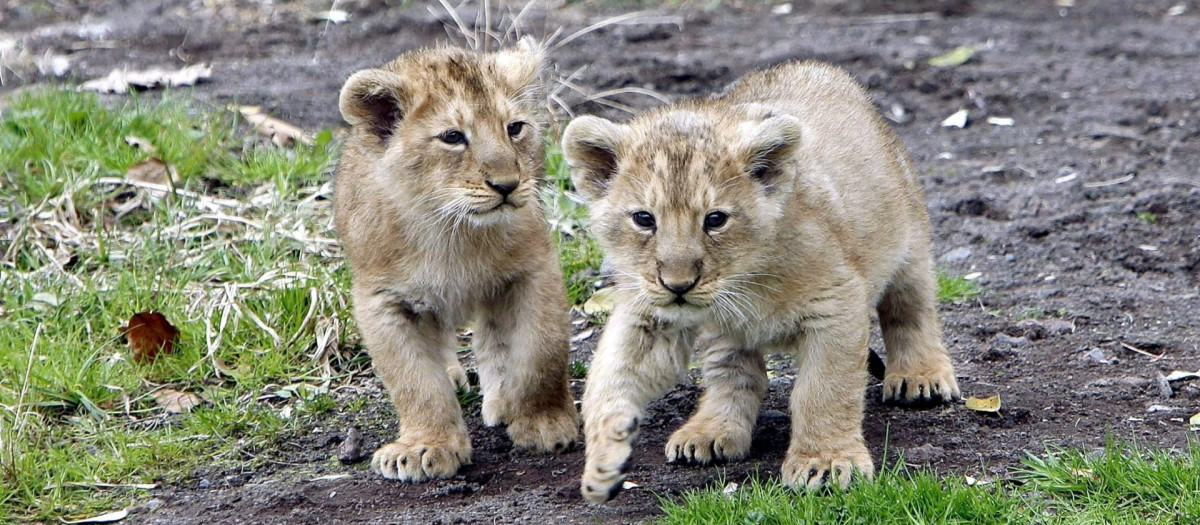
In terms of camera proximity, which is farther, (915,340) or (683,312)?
(915,340)

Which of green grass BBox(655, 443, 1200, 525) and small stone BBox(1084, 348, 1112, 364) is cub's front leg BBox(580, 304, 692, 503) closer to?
green grass BBox(655, 443, 1200, 525)

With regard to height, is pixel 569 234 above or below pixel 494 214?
below

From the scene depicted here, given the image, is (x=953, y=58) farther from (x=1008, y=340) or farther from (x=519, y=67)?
(x=519, y=67)

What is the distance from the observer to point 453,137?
18.2 ft

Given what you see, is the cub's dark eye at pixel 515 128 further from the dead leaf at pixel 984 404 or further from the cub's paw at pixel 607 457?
the dead leaf at pixel 984 404

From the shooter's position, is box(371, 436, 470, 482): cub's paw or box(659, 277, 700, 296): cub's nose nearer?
box(659, 277, 700, 296): cub's nose

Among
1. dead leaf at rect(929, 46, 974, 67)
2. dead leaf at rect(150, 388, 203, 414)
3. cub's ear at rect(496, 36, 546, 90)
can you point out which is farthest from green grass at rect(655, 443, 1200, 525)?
dead leaf at rect(929, 46, 974, 67)

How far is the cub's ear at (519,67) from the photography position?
5.81 meters

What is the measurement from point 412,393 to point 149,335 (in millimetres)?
1817

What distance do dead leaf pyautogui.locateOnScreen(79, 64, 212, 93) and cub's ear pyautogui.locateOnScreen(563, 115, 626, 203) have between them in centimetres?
531

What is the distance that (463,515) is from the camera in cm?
510

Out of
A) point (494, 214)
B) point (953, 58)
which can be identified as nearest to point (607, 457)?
point (494, 214)

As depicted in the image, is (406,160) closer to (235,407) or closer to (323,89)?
(235,407)

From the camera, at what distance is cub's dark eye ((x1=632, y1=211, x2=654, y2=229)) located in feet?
16.1
